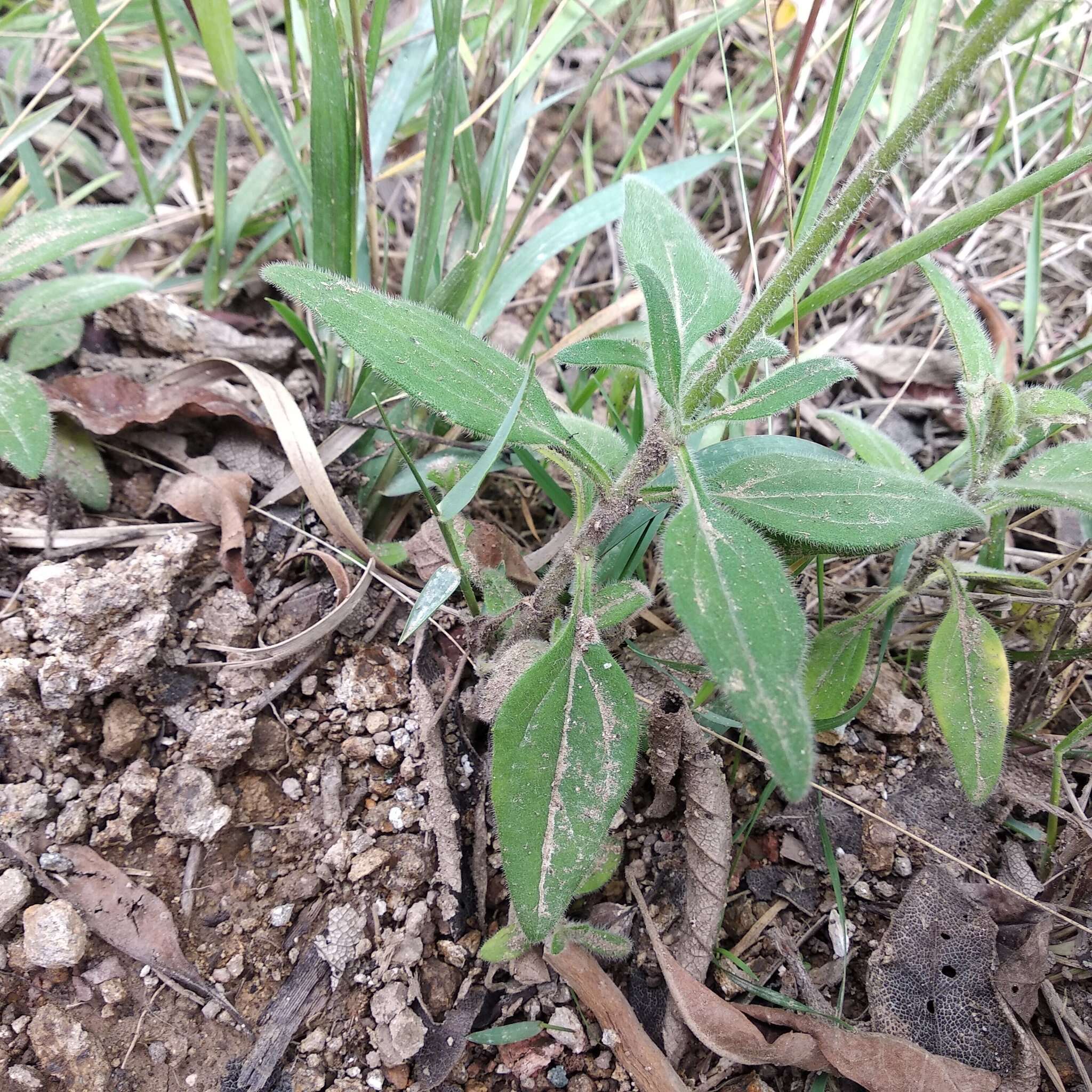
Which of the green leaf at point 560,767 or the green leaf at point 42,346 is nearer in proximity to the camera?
the green leaf at point 560,767

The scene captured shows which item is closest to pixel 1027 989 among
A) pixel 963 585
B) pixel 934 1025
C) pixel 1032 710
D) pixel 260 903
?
pixel 934 1025

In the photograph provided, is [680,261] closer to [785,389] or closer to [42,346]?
[785,389]

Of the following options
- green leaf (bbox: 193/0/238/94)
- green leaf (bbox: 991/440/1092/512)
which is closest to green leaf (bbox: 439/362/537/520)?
green leaf (bbox: 991/440/1092/512)

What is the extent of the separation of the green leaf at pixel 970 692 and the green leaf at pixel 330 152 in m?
1.53

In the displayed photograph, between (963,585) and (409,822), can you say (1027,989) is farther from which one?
(409,822)

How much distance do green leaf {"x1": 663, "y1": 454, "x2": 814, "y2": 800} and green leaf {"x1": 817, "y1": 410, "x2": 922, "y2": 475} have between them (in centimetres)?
65

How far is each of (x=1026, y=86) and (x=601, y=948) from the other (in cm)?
329

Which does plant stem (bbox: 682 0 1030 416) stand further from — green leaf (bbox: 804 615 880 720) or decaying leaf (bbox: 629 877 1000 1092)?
decaying leaf (bbox: 629 877 1000 1092)

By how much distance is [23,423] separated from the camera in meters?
1.55

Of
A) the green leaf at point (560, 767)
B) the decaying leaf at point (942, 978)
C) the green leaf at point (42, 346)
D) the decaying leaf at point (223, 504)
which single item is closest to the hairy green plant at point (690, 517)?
the green leaf at point (560, 767)

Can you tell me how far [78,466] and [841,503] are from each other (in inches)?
61.0

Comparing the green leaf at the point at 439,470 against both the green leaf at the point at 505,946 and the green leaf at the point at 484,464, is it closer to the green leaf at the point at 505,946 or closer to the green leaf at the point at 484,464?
the green leaf at the point at 484,464

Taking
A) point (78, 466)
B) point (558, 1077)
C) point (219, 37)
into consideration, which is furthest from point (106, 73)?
point (558, 1077)

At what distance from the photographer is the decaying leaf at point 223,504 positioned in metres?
1.72
